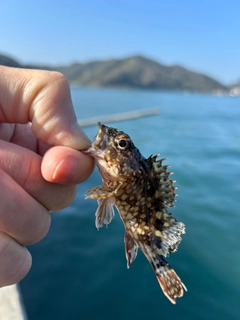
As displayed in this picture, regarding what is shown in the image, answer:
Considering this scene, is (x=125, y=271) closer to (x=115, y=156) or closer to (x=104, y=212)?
(x=104, y=212)

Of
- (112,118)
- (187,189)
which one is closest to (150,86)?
(112,118)

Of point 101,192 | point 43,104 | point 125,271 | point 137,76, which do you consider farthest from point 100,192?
point 137,76

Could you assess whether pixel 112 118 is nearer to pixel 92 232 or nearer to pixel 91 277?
pixel 92 232

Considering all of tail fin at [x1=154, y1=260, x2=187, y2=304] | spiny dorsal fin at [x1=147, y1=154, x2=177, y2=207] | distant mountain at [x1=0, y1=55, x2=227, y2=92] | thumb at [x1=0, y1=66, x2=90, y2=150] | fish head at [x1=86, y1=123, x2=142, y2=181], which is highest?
thumb at [x1=0, y1=66, x2=90, y2=150]

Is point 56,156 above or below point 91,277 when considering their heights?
above

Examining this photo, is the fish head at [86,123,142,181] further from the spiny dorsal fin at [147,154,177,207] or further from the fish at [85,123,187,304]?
the spiny dorsal fin at [147,154,177,207]

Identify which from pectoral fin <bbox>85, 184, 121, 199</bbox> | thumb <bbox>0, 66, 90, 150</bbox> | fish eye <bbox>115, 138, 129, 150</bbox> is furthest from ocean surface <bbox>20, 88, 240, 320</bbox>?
thumb <bbox>0, 66, 90, 150</bbox>

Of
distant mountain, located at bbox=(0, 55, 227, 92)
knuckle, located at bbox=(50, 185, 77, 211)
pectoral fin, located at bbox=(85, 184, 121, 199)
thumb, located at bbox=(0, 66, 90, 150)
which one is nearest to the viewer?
thumb, located at bbox=(0, 66, 90, 150)
